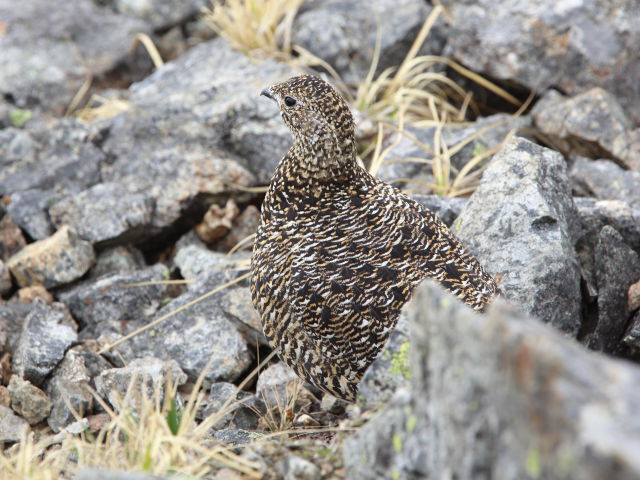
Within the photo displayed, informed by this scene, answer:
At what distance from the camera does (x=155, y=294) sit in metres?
7.26

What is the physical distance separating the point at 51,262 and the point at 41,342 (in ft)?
3.72

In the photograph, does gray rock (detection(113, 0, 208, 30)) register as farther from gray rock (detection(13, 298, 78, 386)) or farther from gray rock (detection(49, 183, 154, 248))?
gray rock (detection(13, 298, 78, 386))

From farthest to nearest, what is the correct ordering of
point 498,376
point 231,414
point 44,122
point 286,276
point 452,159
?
1. point 44,122
2. point 452,159
3. point 231,414
4. point 286,276
5. point 498,376

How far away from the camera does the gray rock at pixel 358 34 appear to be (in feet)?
30.7

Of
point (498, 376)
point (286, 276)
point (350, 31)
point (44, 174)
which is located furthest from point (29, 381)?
point (350, 31)

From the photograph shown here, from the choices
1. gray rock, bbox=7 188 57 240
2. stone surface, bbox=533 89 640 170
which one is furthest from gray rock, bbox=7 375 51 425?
stone surface, bbox=533 89 640 170

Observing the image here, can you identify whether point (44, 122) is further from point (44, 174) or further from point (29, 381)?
point (29, 381)

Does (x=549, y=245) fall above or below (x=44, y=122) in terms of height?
above

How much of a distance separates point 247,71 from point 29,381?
4229 millimetres

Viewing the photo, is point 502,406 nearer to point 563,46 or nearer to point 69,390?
point 69,390

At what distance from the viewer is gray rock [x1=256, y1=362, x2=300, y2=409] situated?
5.95m

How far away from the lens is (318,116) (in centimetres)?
554

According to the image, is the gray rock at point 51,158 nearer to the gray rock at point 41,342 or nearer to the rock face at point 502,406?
the gray rock at point 41,342

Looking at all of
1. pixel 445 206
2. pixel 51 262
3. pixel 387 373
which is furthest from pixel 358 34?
pixel 387 373
